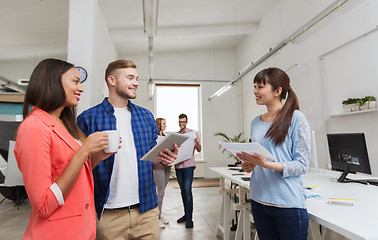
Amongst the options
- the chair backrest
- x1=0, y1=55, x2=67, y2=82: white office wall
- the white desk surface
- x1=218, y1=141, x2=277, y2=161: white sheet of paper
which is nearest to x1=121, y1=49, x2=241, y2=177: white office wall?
x1=0, y1=55, x2=67, y2=82: white office wall

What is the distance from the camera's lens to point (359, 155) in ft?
7.64

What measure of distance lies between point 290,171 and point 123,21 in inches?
215

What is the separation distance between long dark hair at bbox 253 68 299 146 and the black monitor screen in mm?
1361

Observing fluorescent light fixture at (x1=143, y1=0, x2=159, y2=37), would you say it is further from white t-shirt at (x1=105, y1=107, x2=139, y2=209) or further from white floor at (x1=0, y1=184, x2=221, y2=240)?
white floor at (x1=0, y1=184, x2=221, y2=240)

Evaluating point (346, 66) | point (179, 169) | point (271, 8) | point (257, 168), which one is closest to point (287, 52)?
point (271, 8)

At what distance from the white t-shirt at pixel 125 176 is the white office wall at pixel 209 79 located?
7.15 meters

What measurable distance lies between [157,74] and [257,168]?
761cm

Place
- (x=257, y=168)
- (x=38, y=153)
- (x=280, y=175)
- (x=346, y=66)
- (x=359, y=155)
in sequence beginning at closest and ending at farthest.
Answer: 1. (x=38, y=153)
2. (x=280, y=175)
3. (x=257, y=168)
4. (x=359, y=155)
5. (x=346, y=66)

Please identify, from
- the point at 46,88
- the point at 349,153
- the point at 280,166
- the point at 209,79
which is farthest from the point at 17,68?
the point at 349,153

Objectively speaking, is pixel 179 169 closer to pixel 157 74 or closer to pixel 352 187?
pixel 352 187

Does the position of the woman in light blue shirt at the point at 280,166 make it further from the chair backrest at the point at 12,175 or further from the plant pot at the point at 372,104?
the plant pot at the point at 372,104

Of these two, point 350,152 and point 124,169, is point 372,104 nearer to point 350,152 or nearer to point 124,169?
point 350,152

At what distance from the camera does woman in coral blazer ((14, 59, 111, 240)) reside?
31.7 inches

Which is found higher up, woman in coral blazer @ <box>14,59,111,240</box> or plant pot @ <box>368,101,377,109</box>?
plant pot @ <box>368,101,377,109</box>
